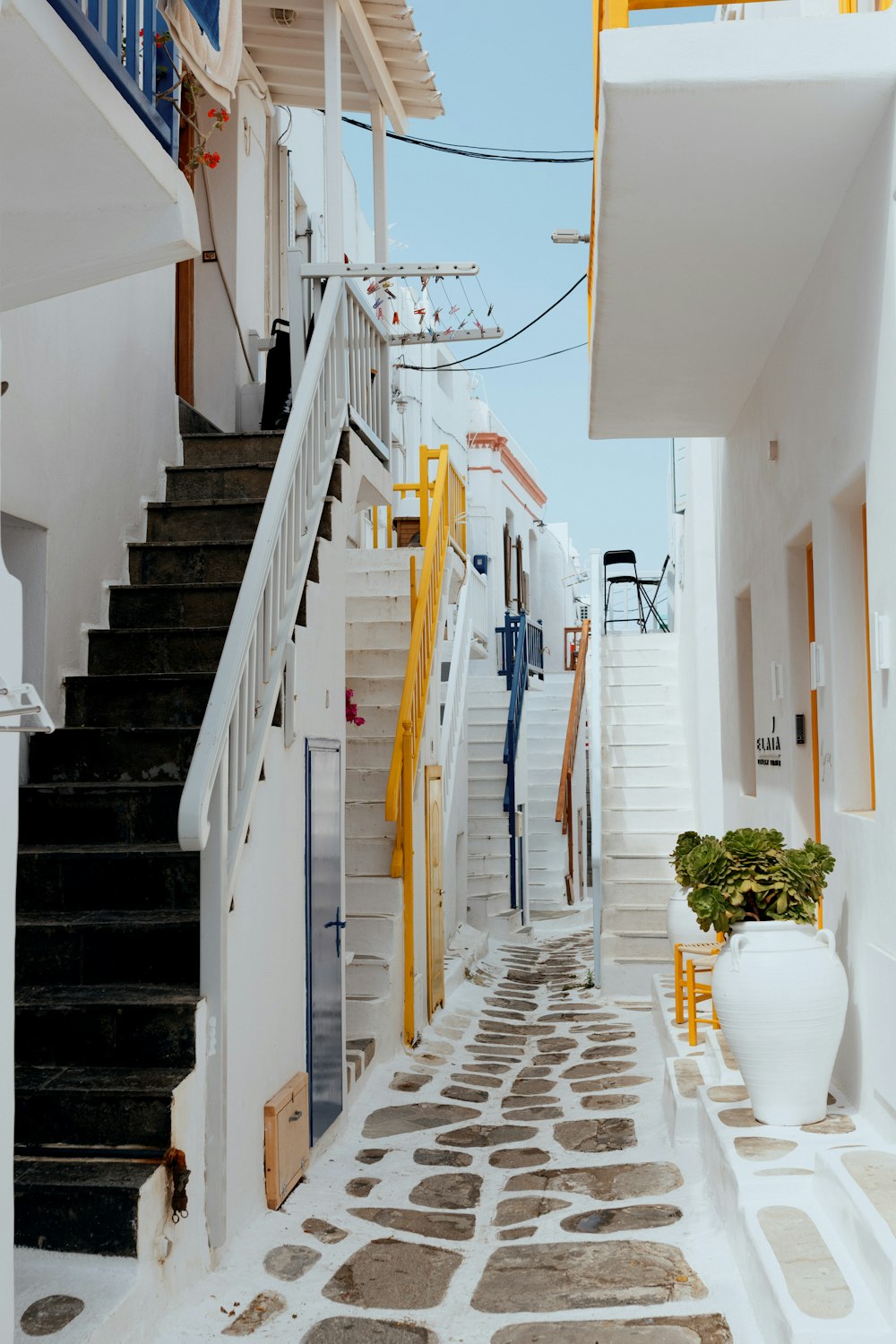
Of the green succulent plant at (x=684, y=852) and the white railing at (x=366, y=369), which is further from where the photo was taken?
the white railing at (x=366, y=369)

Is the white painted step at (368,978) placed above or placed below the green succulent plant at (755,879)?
below

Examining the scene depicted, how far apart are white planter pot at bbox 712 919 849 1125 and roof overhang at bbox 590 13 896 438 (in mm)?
2638

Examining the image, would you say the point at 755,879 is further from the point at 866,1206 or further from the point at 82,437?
the point at 82,437

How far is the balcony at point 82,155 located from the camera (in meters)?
2.96

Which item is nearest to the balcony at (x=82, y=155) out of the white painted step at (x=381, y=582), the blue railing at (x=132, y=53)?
the blue railing at (x=132, y=53)

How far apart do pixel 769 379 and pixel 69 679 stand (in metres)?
3.77

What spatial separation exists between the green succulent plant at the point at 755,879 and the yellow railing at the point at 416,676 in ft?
10.4

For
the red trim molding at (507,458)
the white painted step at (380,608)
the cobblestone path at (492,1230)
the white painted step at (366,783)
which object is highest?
the red trim molding at (507,458)

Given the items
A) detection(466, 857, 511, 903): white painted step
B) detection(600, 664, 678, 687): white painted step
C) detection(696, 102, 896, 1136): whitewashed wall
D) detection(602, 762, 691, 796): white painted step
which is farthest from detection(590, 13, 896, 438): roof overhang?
detection(466, 857, 511, 903): white painted step

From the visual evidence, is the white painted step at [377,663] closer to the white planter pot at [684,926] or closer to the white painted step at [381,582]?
the white painted step at [381,582]

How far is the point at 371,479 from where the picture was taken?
750cm

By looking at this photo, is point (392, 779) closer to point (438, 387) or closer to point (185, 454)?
point (185, 454)

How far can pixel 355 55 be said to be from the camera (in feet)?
27.1

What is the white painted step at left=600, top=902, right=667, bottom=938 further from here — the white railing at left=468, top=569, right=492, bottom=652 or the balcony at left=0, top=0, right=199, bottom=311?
the balcony at left=0, top=0, right=199, bottom=311
